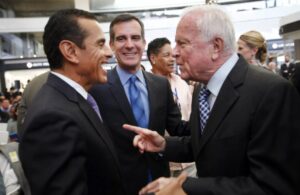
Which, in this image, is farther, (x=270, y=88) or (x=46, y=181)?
(x=270, y=88)

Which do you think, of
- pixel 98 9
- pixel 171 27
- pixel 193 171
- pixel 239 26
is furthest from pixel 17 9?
pixel 193 171

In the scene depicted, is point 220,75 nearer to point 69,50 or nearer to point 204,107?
point 204,107

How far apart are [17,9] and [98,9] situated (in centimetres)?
410

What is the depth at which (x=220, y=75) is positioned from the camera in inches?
69.8

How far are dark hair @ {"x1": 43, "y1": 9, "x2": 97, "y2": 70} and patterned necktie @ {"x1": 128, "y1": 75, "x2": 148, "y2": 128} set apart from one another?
2.75 feet

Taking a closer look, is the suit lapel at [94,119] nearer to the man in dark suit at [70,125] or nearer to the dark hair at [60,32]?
the man in dark suit at [70,125]

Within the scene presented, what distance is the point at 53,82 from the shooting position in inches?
66.8

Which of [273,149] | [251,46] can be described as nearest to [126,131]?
[273,149]

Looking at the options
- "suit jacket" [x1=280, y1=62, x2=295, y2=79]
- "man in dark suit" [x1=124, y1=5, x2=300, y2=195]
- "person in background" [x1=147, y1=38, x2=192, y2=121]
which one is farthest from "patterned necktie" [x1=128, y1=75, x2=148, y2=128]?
"suit jacket" [x1=280, y1=62, x2=295, y2=79]

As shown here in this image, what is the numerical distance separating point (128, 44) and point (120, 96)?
15.7 inches

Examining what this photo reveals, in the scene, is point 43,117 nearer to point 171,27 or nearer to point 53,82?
point 53,82

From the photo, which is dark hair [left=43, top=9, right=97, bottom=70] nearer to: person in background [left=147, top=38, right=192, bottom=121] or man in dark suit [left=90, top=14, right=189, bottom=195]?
man in dark suit [left=90, top=14, right=189, bottom=195]

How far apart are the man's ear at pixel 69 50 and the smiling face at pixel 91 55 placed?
2 cm

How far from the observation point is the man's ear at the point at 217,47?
175cm
